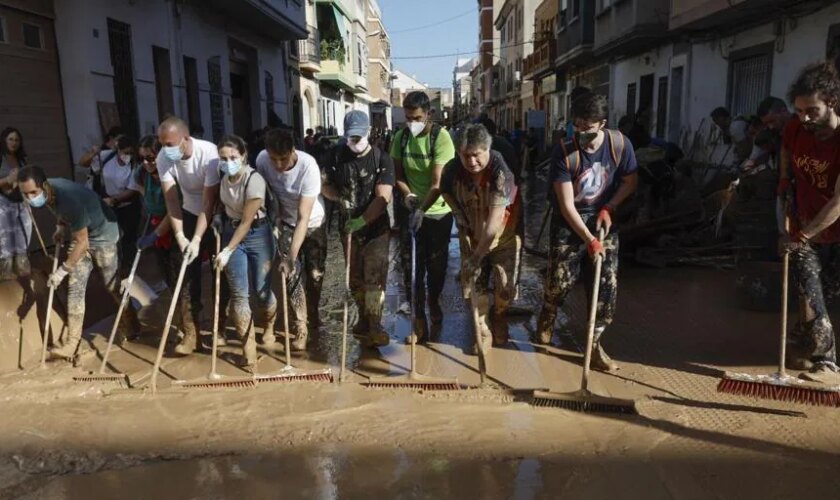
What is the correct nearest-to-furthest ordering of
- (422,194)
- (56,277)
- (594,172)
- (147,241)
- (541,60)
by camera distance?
1. (594,172)
2. (56,277)
3. (147,241)
4. (422,194)
5. (541,60)

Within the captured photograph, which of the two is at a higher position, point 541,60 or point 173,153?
point 541,60

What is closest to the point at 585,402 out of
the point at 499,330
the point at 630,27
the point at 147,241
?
the point at 499,330

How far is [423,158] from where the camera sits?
468cm

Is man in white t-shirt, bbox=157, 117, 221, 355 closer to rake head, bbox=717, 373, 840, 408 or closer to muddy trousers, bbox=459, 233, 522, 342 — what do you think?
muddy trousers, bbox=459, 233, 522, 342

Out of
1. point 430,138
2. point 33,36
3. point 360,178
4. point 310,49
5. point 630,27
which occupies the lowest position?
point 360,178

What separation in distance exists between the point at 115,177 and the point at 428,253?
2926mm

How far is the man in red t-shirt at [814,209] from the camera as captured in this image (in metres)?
3.47

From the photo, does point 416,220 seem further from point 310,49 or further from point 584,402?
point 310,49

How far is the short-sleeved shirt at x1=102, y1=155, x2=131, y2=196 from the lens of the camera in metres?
5.56

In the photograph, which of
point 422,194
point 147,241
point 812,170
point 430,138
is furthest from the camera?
point 422,194

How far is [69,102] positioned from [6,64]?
4.07 ft

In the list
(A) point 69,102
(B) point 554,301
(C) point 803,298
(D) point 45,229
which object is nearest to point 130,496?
(B) point 554,301

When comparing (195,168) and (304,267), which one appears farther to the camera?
(304,267)

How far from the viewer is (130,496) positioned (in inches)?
113
